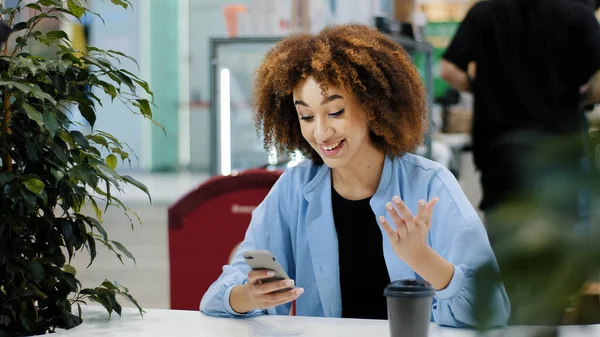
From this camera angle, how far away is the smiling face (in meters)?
1.91

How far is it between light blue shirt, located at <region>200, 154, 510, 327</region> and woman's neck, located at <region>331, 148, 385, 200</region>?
32 millimetres

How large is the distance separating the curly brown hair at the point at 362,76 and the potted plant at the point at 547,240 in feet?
5.35

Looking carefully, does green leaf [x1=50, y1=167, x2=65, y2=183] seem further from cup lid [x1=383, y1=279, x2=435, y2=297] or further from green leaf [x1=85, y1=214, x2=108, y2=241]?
cup lid [x1=383, y1=279, x2=435, y2=297]

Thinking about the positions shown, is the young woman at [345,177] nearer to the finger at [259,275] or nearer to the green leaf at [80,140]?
the finger at [259,275]

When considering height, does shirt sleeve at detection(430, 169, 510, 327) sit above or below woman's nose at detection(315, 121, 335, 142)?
below

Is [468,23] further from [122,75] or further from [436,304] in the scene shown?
[122,75]

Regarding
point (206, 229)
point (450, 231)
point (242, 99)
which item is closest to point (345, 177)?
point (450, 231)

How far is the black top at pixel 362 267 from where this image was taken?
1977 mm

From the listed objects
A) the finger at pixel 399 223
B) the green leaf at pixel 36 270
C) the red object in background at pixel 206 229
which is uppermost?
the finger at pixel 399 223

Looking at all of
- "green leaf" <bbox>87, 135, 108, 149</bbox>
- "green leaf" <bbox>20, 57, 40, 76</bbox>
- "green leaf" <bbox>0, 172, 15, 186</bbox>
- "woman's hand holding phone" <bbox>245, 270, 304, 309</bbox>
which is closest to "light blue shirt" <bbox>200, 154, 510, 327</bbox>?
"woman's hand holding phone" <bbox>245, 270, 304, 309</bbox>

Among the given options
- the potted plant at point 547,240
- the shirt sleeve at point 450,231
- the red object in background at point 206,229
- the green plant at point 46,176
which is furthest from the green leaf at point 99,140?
the potted plant at point 547,240

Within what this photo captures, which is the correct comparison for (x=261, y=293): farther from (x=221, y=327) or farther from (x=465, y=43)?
(x=465, y=43)

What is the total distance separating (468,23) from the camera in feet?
7.97

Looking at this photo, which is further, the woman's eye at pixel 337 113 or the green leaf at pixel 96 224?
the woman's eye at pixel 337 113
